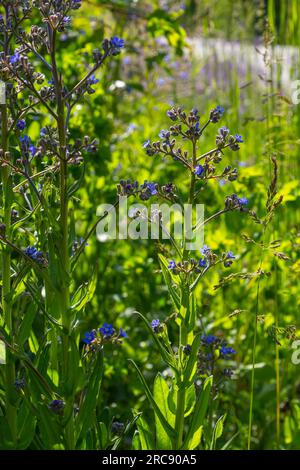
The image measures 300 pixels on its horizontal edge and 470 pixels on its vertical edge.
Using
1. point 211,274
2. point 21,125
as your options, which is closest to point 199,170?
point 21,125

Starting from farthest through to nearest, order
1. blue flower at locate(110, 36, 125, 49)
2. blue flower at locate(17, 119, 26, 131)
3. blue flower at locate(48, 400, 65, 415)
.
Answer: blue flower at locate(17, 119, 26, 131) < blue flower at locate(110, 36, 125, 49) < blue flower at locate(48, 400, 65, 415)

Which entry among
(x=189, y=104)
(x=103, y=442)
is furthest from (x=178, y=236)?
(x=189, y=104)

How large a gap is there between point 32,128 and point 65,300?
1200 millimetres

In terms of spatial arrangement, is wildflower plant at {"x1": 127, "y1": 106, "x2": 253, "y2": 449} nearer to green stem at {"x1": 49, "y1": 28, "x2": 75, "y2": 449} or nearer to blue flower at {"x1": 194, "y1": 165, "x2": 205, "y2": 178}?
blue flower at {"x1": 194, "y1": 165, "x2": 205, "y2": 178}

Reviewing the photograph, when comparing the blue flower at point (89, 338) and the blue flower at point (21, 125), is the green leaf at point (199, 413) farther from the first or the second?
the blue flower at point (21, 125)

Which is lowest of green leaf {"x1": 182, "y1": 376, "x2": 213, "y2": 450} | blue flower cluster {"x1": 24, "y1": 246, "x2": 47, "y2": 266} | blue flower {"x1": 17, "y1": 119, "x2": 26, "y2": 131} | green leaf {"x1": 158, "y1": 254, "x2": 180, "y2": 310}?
green leaf {"x1": 182, "y1": 376, "x2": 213, "y2": 450}

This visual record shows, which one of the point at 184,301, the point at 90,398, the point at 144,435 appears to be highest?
the point at 184,301

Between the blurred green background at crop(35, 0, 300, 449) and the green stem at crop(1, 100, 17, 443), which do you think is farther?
the blurred green background at crop(35, 0, 300, 449)

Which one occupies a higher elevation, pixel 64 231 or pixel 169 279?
pixel 64 231

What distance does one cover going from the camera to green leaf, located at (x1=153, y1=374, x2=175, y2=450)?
1.88 meters

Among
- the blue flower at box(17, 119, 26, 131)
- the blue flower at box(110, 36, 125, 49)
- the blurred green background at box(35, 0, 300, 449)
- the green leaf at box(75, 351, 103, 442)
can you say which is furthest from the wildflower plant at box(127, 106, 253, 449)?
the blurred green background at box(35, 0, 300, 449)

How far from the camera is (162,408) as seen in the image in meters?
1.90

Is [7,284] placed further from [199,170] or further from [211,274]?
[211,274]

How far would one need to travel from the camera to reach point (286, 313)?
3105 mm
